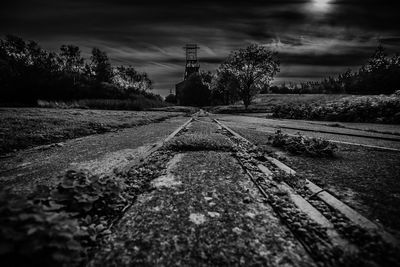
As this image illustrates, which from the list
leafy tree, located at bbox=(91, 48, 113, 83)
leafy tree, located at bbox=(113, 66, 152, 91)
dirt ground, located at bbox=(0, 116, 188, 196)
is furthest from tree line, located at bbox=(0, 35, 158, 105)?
dirt ground, located at bbox=(0, 116, 188, 196)

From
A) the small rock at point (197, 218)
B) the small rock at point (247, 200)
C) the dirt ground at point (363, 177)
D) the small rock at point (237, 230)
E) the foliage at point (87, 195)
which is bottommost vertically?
the small rock at point (237, 230)

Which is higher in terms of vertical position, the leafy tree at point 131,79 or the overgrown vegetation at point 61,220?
the leafy tree at point 131,79

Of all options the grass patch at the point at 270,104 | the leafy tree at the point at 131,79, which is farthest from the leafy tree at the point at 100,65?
the grass patch at the point at 270,104

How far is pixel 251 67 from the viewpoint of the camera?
109ft

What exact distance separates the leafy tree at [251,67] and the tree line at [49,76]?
2400cm

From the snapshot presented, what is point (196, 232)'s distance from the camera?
1.43 m

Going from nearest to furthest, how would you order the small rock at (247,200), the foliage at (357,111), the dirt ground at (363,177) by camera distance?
the dirt ground at (363,177), the small rock at (247,200), the foliage at (357,111)

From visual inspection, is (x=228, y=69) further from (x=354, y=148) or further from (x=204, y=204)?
(x=204, y=204)

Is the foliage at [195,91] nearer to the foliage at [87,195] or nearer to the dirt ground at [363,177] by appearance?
the dirt ground at [363,177]

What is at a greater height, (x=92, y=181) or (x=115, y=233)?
(x=92, y=181)

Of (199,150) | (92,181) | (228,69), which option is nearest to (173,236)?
(92,181)

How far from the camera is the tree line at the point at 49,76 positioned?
3472cm

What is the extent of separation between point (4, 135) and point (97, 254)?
4.78 metres

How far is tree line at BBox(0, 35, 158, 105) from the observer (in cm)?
3472
